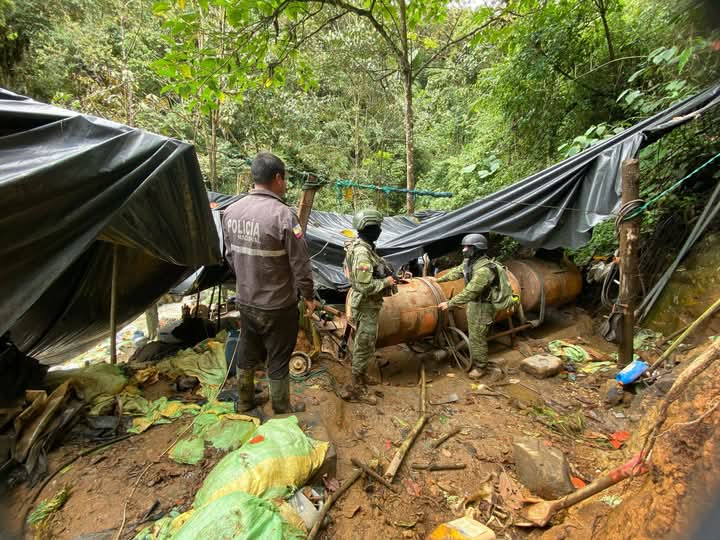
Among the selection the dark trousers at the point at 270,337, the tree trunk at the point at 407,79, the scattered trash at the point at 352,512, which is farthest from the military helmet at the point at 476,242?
the tree trunk at the point at 407,79

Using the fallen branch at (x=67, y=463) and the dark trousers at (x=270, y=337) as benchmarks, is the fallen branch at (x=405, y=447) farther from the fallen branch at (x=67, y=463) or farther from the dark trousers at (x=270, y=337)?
the fallen branch at (x=67, y=463)

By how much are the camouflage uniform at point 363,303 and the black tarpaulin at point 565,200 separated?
1615 millimetres

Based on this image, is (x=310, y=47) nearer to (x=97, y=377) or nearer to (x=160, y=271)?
(x=160, y=271)

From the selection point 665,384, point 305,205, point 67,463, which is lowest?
point 67,463

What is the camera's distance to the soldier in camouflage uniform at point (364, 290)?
3381mm

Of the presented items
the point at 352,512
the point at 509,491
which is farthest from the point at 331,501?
the point at 509,491

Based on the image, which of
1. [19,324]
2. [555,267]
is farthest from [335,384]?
[555,267]

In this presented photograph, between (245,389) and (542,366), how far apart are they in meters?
3.49

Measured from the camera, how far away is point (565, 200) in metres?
4.32

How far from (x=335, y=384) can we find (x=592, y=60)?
7.09 meters

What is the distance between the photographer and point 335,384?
3.60m

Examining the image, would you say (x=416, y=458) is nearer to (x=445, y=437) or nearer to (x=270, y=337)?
(x=445, y=437)

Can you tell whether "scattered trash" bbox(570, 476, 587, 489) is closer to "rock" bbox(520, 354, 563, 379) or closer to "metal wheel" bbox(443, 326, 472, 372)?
"rock" bbox(520, 354, 563, 379)

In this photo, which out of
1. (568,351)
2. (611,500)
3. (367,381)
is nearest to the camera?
(611,500)
